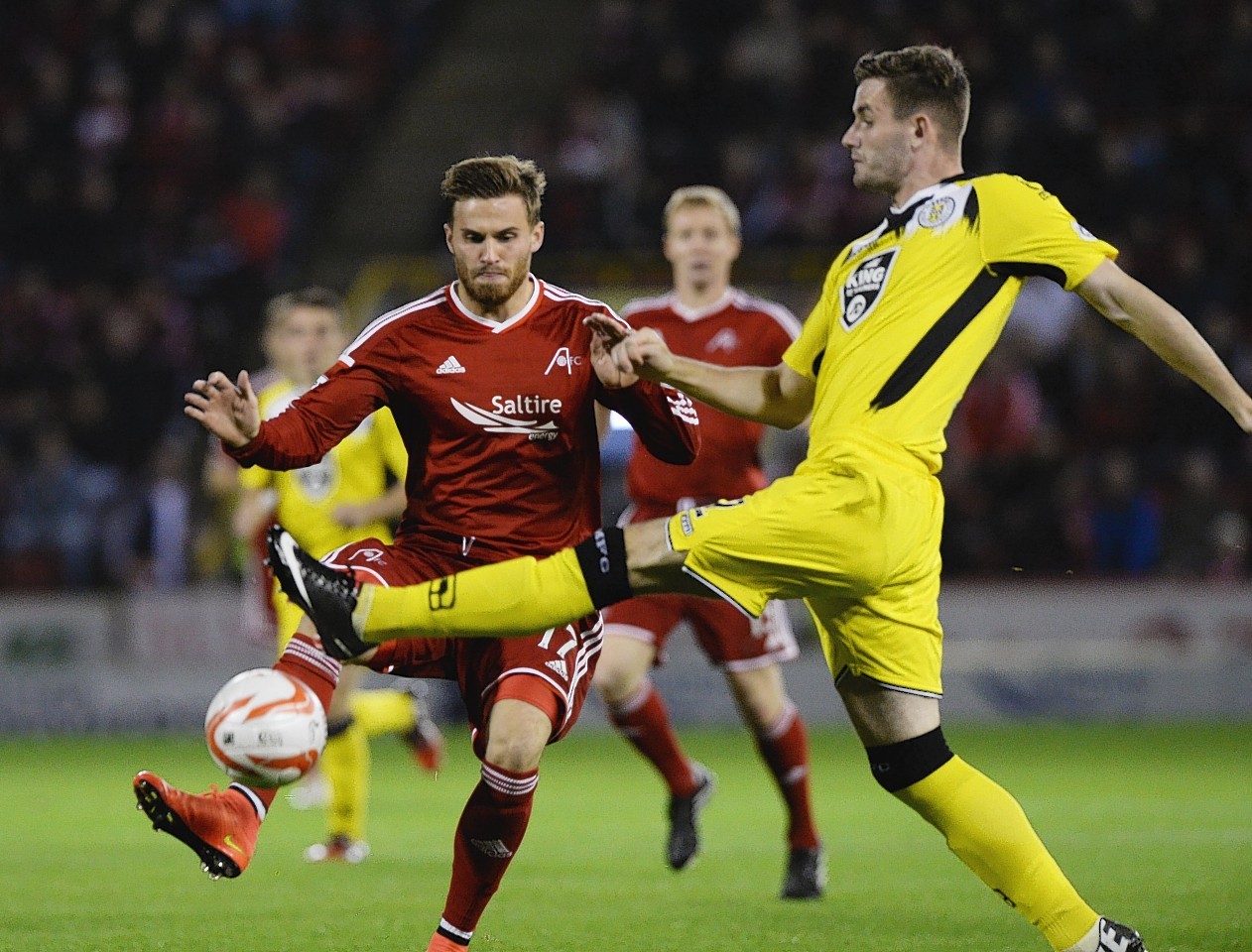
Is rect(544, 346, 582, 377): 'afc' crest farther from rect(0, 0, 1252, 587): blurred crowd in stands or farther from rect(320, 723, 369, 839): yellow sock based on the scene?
rect(0, 0, 1252, 587): blurred crowd in stands

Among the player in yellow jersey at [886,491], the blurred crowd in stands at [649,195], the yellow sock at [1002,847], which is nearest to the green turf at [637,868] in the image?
the yellow sock at [1002,847]

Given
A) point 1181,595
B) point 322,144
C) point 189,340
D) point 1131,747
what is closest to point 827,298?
point 1131,747

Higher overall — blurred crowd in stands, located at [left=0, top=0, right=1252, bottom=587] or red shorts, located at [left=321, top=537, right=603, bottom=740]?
blurred crowd in stands, located at [left=0, top=0, right=1252, bottom=587]

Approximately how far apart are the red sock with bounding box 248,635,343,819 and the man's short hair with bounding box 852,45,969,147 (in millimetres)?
2264

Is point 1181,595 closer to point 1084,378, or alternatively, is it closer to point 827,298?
point 1084,378

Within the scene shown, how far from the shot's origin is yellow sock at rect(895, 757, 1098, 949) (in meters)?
4.84

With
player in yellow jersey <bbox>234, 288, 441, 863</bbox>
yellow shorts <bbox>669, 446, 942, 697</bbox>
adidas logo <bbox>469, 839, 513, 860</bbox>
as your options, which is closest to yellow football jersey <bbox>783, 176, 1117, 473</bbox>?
yellow shorts <bbox>669, 446, 942, 697</bbox>

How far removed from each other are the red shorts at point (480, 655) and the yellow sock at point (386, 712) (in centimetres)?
372

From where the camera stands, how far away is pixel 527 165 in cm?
559

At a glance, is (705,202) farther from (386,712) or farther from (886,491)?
(386,712)

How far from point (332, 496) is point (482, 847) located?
12.5 ft

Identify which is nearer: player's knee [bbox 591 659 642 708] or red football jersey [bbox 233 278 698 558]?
red football jersey [bbox 233 278 698 558]

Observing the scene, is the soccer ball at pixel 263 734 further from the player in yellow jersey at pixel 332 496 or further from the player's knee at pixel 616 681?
the player in yellow jersey at pixel 332 496

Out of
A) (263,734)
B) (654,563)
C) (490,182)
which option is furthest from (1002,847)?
(490,182)
